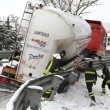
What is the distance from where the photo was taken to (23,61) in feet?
37.3

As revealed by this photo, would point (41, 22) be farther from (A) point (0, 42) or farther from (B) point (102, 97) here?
(A) point (0, 42)

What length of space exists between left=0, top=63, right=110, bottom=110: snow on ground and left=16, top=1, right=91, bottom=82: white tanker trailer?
115cm

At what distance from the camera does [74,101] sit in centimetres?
1046

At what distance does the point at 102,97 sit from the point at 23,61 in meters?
3.12

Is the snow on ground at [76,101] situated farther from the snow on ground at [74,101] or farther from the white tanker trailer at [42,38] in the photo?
the white tanker trailer at [42,38]

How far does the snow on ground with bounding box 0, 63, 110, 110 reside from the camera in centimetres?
906

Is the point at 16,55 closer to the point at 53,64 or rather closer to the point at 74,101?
the point at 53,64

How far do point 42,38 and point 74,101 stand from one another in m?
2.30

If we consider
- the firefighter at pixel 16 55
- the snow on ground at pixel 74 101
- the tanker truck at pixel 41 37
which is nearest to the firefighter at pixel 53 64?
the tanker truck at pixel 41 37

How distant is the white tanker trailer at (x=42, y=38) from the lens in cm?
1087

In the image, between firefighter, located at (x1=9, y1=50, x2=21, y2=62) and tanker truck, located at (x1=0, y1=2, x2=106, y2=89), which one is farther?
firefighter, located at (x1=9, y1=50, x2=21, y2=62)

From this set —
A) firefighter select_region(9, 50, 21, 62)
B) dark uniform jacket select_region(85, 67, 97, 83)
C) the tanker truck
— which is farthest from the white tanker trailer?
dark uniform jacket select_region(85, 67, 97, 83)

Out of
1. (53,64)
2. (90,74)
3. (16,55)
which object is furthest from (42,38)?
(90,74)

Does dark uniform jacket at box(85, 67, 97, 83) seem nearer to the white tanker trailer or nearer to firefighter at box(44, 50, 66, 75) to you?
the white tanker trailer
